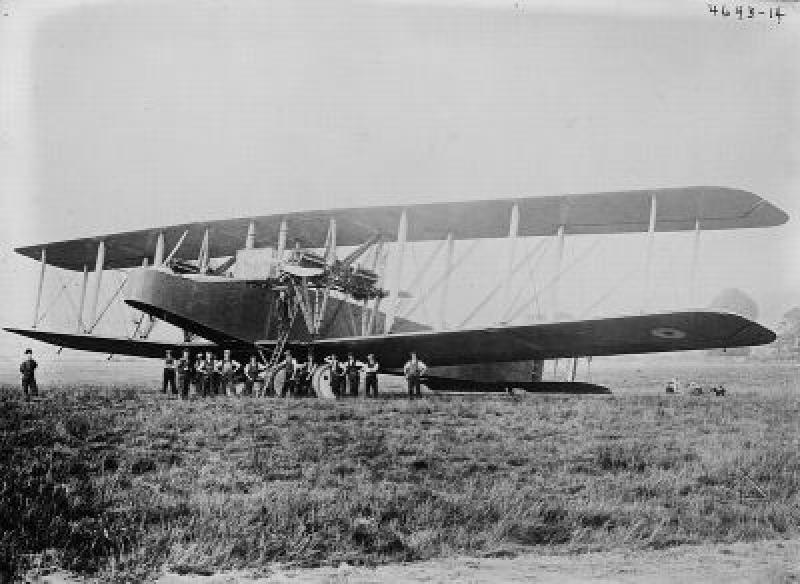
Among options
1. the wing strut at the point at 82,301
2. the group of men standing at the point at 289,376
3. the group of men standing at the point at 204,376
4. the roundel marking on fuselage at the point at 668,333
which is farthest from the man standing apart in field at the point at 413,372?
the wing strut at the point at 82,301

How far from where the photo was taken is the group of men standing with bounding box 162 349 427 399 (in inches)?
479

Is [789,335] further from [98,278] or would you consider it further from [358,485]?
[358,485]

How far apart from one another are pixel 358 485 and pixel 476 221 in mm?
7368

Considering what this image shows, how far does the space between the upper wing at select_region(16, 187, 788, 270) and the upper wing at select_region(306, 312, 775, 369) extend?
1529mm

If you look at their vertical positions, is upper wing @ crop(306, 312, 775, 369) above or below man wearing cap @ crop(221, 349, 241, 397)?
above

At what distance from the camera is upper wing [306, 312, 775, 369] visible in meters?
9.17

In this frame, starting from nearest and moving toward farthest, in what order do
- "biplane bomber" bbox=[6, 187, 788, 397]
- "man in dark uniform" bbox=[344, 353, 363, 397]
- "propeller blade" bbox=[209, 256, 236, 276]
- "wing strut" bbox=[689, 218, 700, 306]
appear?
"wing strut" bbox=[689, 218, 700, 306] → "biplane bomber" bbox=[6, 187, 788, 397] → "man in dark uniform" bbox=[344, 353, 363, 397] → "propeller blade" bbox=[209, 256, 236, 276]

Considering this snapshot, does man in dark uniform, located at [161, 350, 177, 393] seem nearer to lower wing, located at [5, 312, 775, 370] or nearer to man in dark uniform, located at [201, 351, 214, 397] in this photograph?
man in dark uniform, located at [201, 351, 214, 397]

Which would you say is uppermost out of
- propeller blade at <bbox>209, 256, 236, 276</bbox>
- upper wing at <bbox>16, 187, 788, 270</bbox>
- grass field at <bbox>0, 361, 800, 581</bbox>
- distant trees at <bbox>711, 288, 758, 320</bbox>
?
distant trees at <bbox>711, 288, 758, 320</bbox>

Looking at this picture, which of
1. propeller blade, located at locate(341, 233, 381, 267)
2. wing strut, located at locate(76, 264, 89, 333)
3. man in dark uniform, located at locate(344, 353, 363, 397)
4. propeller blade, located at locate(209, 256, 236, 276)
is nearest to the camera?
man in dark uniform, located at locate(344, 353, 363, 397)

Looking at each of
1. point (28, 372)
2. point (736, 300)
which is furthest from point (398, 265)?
point (736, 300)

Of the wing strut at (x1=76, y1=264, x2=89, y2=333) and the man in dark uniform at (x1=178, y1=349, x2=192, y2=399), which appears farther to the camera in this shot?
the wing strut at (x1=76, y1=264, x2=89, y2=333)

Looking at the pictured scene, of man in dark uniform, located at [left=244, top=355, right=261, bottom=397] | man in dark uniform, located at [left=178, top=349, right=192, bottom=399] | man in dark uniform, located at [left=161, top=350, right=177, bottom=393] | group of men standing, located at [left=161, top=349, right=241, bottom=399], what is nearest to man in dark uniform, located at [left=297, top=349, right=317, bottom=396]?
man in dark uniform, located at [left=244, top=355, right=261, bottom=397]

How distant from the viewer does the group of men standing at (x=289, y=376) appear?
1217cm
